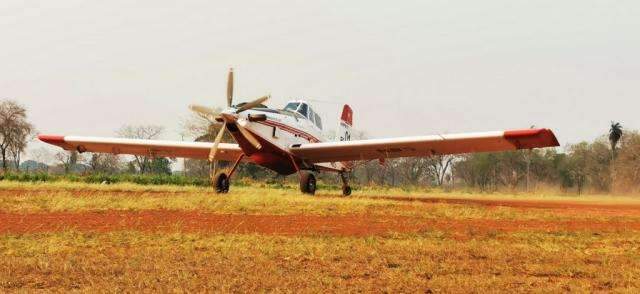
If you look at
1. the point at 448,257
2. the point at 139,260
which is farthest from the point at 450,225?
the point at 139,260

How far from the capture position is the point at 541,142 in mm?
19797

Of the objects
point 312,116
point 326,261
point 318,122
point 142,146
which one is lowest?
point 326,261

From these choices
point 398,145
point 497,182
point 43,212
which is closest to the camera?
point 43,212

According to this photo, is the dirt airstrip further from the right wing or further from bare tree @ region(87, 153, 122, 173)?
bare tree @ region(87, 153, 122, 173)

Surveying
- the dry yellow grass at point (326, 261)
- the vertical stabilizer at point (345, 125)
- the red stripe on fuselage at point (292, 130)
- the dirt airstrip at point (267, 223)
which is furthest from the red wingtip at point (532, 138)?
the vertical stabilizer at point (345, 125)

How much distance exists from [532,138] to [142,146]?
55.7 ft

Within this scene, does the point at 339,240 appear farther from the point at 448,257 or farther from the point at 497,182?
the point at 497,182

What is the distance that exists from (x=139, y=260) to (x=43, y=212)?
23.5ft

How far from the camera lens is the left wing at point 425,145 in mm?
19719

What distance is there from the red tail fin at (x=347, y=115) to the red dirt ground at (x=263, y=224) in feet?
55.2

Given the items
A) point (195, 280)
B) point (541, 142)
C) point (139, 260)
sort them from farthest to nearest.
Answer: point (541, 142) → point (139, 260) → point (195, 280)

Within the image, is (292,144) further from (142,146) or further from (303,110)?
Result: (142,146)

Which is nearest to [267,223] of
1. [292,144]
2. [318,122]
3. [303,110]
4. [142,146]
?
[292,144]

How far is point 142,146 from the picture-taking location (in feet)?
90.3
